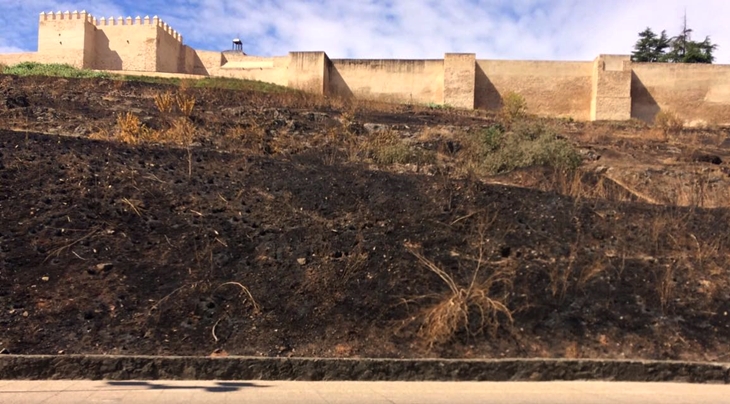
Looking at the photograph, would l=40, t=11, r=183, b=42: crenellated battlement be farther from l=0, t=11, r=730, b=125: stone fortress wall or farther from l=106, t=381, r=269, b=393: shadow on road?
l=106, t=381, r=269, b=393: shadow on road

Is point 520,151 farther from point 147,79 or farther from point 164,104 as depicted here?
point 147,79

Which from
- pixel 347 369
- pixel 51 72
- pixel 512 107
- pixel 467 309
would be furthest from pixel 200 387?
pixel 51 72

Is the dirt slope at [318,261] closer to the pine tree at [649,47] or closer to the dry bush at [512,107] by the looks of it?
the dry bush at [512,107]

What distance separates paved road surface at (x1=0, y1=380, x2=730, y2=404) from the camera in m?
5.25

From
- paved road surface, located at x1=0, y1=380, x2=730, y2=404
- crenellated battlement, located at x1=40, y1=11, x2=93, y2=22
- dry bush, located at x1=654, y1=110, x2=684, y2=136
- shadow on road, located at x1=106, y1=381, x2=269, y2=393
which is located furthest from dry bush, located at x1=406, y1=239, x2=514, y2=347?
crenellated battlement, located at x1=40, y1=11, x2=93, y2=22

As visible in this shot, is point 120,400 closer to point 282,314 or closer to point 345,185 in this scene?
point 282,314

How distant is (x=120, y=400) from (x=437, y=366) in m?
3.14

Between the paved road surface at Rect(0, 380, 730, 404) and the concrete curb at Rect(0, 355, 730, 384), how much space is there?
0.12 metres

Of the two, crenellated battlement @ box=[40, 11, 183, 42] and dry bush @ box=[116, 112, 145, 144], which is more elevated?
crenellated battlement @ box=[40, 11, 183, 42]

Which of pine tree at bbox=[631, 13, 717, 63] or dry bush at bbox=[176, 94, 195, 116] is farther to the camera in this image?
pine tree at bbox=[631, 13, 717, 63]

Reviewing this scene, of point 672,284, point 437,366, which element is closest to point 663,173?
point 672,284

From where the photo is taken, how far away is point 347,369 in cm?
613

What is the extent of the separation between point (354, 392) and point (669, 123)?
1037 inches

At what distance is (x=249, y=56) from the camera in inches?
1412
